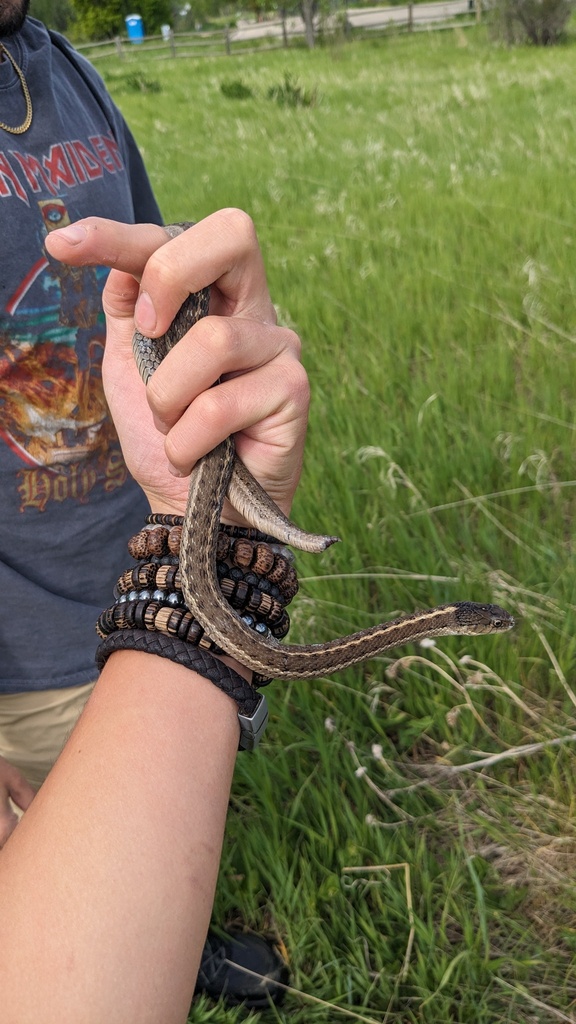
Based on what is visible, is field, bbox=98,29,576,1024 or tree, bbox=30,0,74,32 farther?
tree, bbox=30,0,74,32

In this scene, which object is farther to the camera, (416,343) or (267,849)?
(416,343)

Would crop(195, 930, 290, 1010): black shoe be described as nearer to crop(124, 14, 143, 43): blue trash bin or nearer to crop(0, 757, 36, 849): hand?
crop(0, 757, 36, 849): hand

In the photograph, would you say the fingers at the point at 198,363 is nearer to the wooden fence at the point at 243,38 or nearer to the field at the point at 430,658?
the field at the point at 430,658

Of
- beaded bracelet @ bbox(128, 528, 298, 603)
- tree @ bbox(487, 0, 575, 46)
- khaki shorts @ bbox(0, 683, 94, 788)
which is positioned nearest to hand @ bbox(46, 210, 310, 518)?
beaded bracelet @ bbox(128, 528, 298, 603)

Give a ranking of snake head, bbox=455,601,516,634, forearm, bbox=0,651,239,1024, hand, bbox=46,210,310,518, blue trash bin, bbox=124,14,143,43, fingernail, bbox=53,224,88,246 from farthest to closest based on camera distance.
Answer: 1. blue trash bin, bbox=124,14,143,43
2. snake head, bbox=455,601,516,634
3. hand, bbox=46,210,310,518
4. fingernail, bbox=53,224,88,246
5. forearm, bbox=0,651,239,1024

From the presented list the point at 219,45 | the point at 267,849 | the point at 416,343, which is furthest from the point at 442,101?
the point at 219,45

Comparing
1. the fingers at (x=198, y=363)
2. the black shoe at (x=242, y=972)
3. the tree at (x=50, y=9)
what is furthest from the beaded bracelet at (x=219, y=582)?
the tree at (x=50, y=9)

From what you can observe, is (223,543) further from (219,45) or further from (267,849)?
(219,45)
